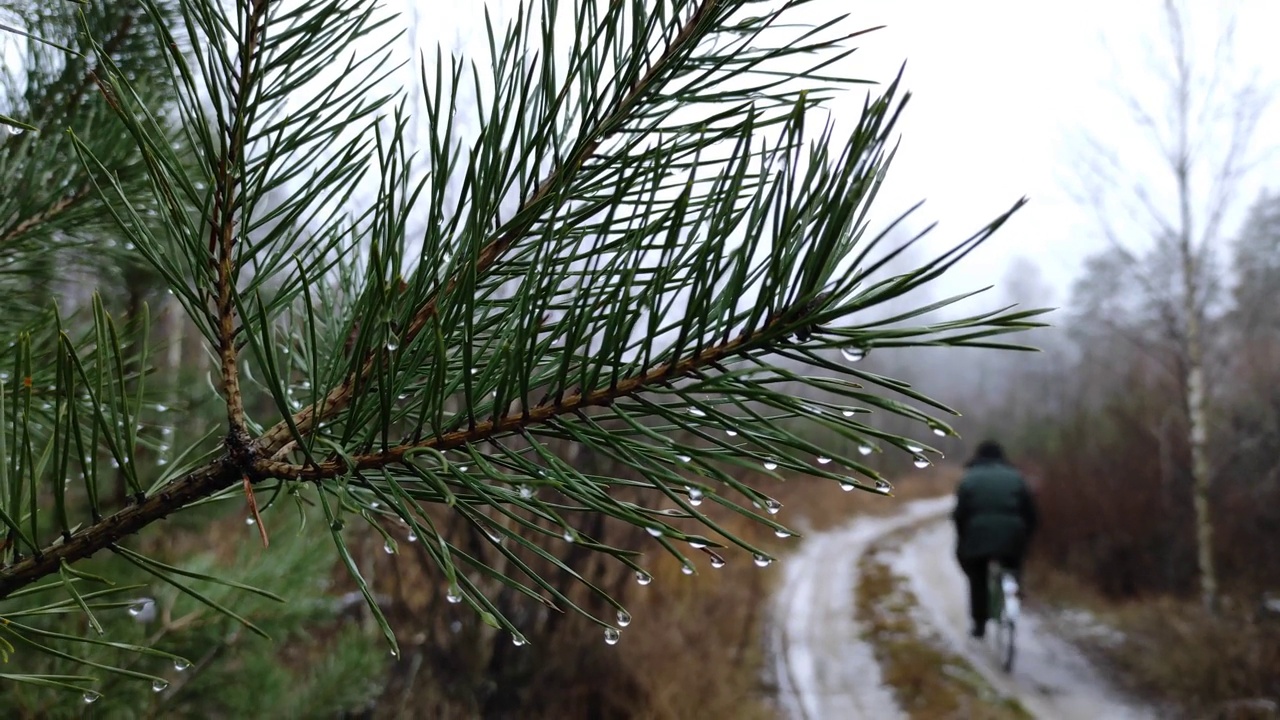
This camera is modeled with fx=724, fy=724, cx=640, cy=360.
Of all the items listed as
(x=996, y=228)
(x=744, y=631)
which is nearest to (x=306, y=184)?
(x=996, y=228)

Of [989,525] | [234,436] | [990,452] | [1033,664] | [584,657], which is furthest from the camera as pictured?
[990,452]

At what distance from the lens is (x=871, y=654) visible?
5.89 metres

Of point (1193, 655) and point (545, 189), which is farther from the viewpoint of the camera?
point (1193, 655)

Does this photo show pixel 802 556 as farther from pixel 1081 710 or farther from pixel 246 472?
pixel 246 472

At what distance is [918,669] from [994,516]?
4.45 ft

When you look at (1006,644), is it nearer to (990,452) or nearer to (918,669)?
(918,669)

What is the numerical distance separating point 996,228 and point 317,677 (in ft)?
8.31

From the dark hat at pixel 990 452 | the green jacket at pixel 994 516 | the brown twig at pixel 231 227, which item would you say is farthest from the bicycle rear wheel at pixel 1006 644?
the brown twig at pixel 231 227

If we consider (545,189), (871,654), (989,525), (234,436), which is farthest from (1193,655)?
(234,436)

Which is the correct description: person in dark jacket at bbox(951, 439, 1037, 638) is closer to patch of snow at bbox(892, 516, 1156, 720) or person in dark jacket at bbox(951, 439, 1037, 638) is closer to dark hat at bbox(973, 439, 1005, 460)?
dark hat at bbox(973, 439, 1005, 460)

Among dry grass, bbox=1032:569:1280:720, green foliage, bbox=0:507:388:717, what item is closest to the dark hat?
dry grass, bbox=1032:569:1280:720

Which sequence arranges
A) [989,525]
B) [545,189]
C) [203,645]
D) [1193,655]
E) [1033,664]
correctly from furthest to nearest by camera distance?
[1033,664] → [989,525] → [1193,655] → [203,645] → [545,189]

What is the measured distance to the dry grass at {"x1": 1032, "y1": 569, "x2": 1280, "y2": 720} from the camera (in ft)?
15.9

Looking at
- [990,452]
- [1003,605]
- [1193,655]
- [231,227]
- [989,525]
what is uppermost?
[231,227]
